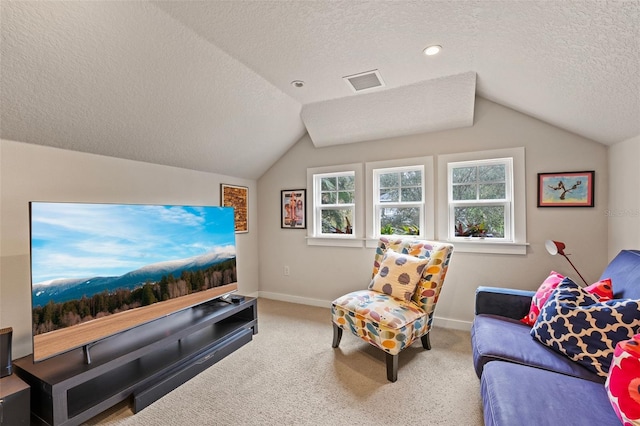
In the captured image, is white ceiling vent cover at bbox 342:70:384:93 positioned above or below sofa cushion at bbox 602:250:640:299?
above

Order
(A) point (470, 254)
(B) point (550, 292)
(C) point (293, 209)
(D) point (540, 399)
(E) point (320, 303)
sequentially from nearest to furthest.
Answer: (D) point (540, 399)
(B) point (550, 292)
(A) point (470, 254)
(E) point (320, 303)
(C) point (293, 209)

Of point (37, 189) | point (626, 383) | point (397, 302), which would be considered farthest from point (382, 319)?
point (37, 189)

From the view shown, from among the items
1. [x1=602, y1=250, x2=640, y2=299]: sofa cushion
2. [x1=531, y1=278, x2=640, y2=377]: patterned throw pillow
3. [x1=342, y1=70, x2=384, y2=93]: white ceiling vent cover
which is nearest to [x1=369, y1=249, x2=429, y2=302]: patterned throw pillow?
[x1=531, y1=278, x2=640, y2=377]: patterned throw pillow

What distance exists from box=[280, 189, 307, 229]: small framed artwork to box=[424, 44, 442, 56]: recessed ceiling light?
2292mm

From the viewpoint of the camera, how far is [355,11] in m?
1.61

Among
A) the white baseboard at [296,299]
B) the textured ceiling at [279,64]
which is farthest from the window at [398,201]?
the white baseboard at [296,299]

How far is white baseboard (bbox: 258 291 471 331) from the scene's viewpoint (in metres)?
2.99

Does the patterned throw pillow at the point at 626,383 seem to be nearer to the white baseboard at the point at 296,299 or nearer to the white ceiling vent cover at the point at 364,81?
the white ceiling vent cover at the point at 364,81

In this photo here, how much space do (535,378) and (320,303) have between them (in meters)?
2.70

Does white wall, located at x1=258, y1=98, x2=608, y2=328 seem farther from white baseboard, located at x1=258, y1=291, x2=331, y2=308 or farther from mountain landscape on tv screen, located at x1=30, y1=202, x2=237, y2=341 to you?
mountain landscape on tv screen, located at x1=30, y1=202, x2=237, y2=341

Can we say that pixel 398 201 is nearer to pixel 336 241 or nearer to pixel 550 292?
pixel 336 241

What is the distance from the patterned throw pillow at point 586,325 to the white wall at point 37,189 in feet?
11.1

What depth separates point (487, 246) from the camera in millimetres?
2873

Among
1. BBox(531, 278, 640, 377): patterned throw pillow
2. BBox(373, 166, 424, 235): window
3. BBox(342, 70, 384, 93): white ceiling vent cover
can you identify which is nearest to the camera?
BBox(531, 278, 640, 377): patterned throw pillow
